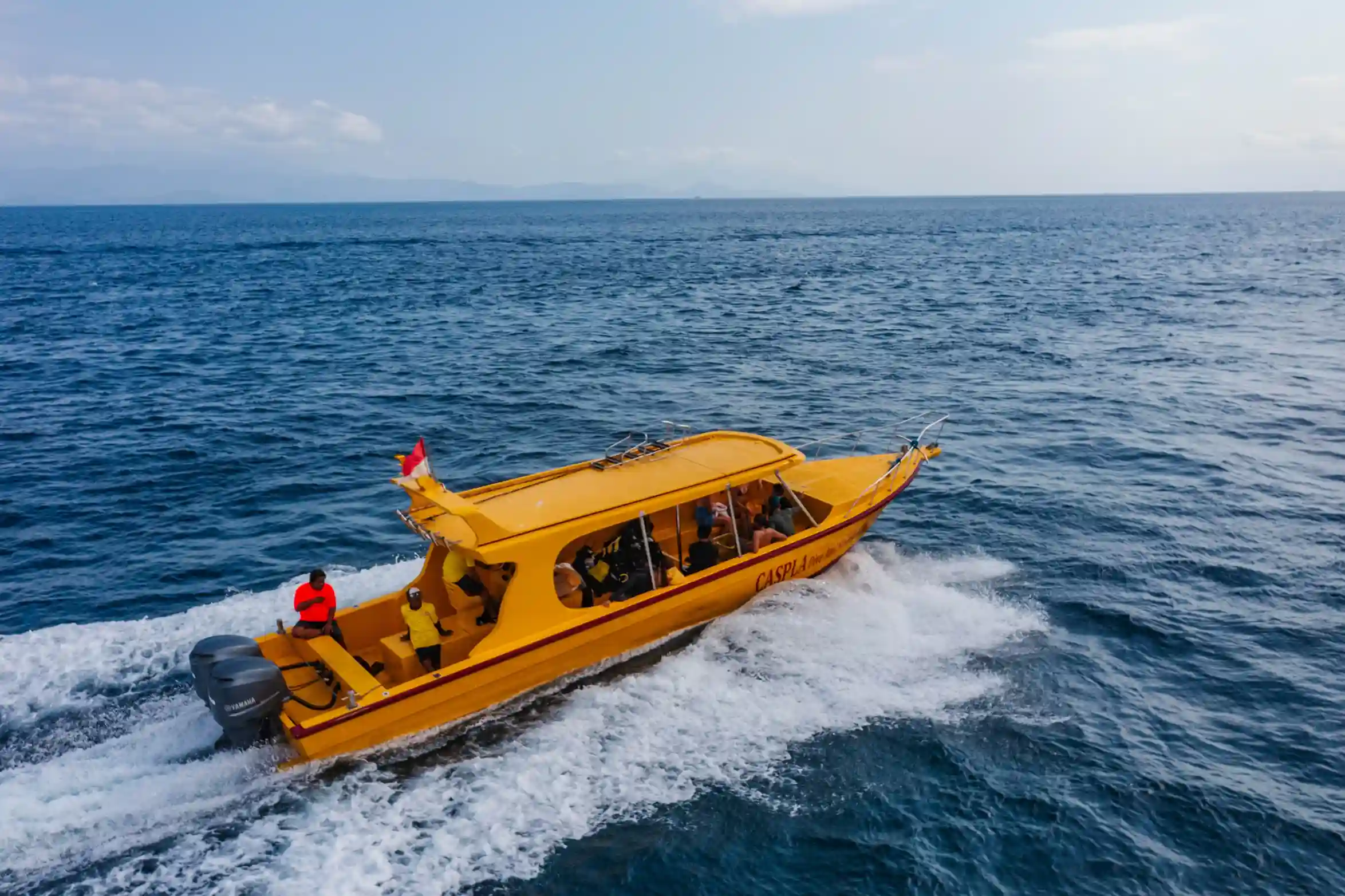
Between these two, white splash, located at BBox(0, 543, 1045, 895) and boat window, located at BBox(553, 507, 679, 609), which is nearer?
white splash, located at BBox(0, 543, 1045, 895)

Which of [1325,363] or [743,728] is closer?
[743,728]

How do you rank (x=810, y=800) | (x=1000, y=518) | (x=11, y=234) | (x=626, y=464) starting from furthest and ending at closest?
(x=11, y=234)
(x=1000, y=518)
(x=626, y=464)
(x=810, y=800)

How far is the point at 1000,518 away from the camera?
62.1 feet

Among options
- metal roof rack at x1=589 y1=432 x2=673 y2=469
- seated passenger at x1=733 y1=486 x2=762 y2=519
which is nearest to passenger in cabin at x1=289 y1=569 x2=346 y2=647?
metal roof rack at x1=589 y1=432 x2=673 y2=469

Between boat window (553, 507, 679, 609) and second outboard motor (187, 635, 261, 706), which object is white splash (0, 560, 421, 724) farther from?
boat window (553, 507, 679, 609)

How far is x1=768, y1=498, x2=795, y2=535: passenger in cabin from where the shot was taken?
14.9 meters

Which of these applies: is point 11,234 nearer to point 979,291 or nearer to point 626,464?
point 979,291

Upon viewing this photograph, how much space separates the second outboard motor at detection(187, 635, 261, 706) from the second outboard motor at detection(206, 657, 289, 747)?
11 cm

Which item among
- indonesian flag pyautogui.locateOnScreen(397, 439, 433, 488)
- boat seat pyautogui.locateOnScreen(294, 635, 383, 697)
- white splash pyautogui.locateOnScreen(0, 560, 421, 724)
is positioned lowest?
white splash pyautogui.locateOnScreen(0, 560, 421, 724)

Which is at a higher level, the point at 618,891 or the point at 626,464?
the point at 626,464

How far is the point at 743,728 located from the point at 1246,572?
34.4ft

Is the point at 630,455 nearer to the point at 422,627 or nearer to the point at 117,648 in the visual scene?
the point at 422,627

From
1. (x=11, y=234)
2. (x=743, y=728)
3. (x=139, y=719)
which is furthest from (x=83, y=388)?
(x=11, y=234)

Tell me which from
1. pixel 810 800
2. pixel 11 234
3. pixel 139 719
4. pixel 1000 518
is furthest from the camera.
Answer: pixel 11 234
